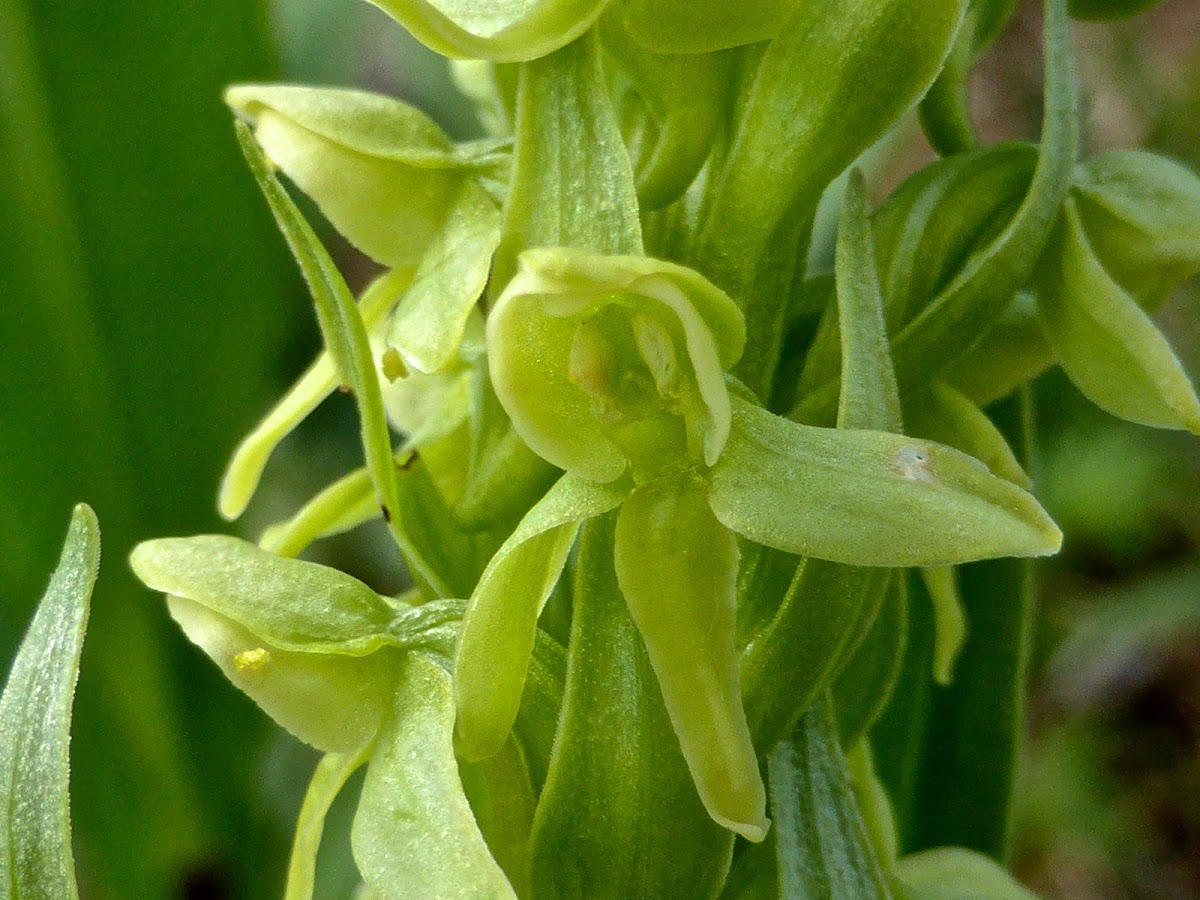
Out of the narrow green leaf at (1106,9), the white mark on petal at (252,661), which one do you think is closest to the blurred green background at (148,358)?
the narrow green leaf at (1106,9)

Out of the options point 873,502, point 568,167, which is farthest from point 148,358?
point 873,502

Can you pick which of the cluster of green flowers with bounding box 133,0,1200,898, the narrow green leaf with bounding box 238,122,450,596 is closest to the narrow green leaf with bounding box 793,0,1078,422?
the cluster of green flowers with bounding box 133,0,1200,898

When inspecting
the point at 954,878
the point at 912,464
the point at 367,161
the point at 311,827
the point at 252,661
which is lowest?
→ the point at 954,878

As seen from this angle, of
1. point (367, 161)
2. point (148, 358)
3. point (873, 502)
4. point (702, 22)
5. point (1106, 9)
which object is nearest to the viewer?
point (873, 502)

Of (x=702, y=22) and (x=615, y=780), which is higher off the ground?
(x=702, y=22)

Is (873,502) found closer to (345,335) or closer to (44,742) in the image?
(345,335)

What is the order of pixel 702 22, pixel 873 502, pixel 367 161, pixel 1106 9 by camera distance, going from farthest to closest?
pixel 1106 9, pixel 367 161, pixel 702 22, pixel 873 502

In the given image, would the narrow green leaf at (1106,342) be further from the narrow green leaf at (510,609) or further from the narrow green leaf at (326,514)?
the narrow green leaf at (326,514)

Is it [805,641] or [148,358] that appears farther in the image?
[148,358]

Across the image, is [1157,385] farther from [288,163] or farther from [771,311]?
[288,163]
